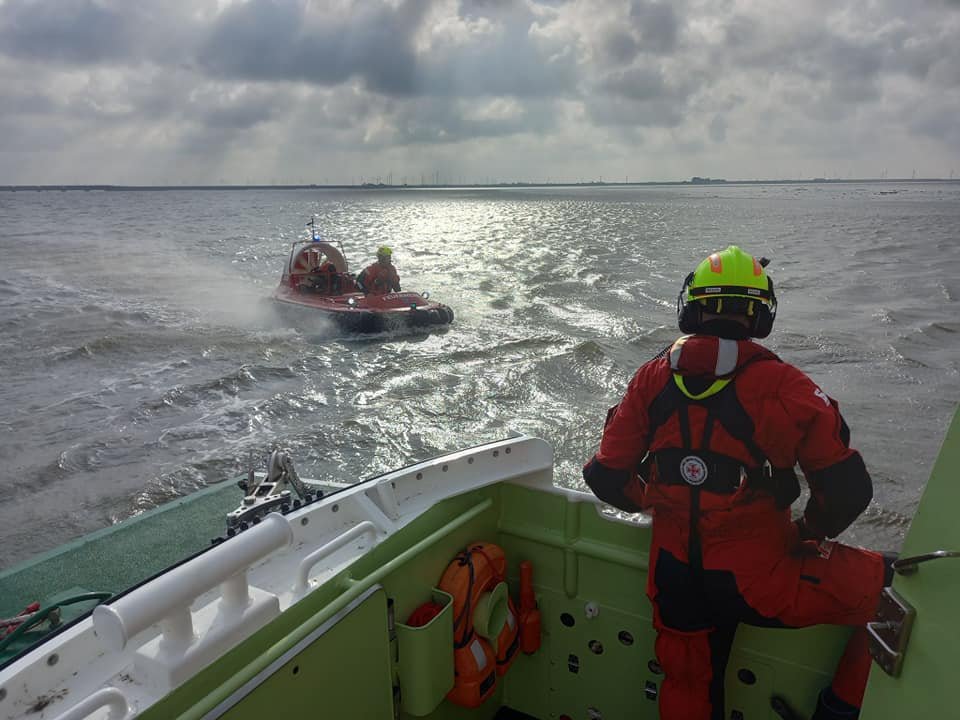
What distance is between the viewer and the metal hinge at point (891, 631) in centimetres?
117

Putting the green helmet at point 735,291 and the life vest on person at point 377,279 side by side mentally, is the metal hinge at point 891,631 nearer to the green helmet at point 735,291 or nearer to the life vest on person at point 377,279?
the green helmet at point 735,291

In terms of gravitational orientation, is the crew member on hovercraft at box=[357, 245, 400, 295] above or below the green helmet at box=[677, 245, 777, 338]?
below

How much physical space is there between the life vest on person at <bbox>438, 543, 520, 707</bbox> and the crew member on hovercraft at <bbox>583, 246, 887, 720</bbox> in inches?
25.1

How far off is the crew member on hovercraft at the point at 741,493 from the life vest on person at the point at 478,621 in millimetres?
637

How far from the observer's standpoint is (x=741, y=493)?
6.63 feet

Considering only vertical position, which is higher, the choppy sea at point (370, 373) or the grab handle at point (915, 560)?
the grab handle at point (915, 560)

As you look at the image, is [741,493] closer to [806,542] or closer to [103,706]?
[806,542]

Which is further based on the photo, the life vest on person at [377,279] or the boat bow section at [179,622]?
the life vest on person at [377,279]

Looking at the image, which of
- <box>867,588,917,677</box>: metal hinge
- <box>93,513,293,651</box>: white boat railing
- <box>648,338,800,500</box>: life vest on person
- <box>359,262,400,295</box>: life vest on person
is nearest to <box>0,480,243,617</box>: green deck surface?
<box>93,513,293,651</box>: white boat railing

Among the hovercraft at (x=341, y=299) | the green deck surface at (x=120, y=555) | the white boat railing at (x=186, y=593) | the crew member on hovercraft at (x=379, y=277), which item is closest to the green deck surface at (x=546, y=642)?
the white boat railing at (x=186, y=593)

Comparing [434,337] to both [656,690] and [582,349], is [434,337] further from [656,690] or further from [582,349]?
[656,690]

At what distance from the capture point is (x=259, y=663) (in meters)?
1.60

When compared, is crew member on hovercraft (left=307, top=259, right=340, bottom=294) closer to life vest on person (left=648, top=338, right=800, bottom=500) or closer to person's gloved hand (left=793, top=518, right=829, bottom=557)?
life vest on person (left=648, top=338, right=800, bottom=500)

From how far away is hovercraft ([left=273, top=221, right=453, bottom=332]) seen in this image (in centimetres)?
1309
